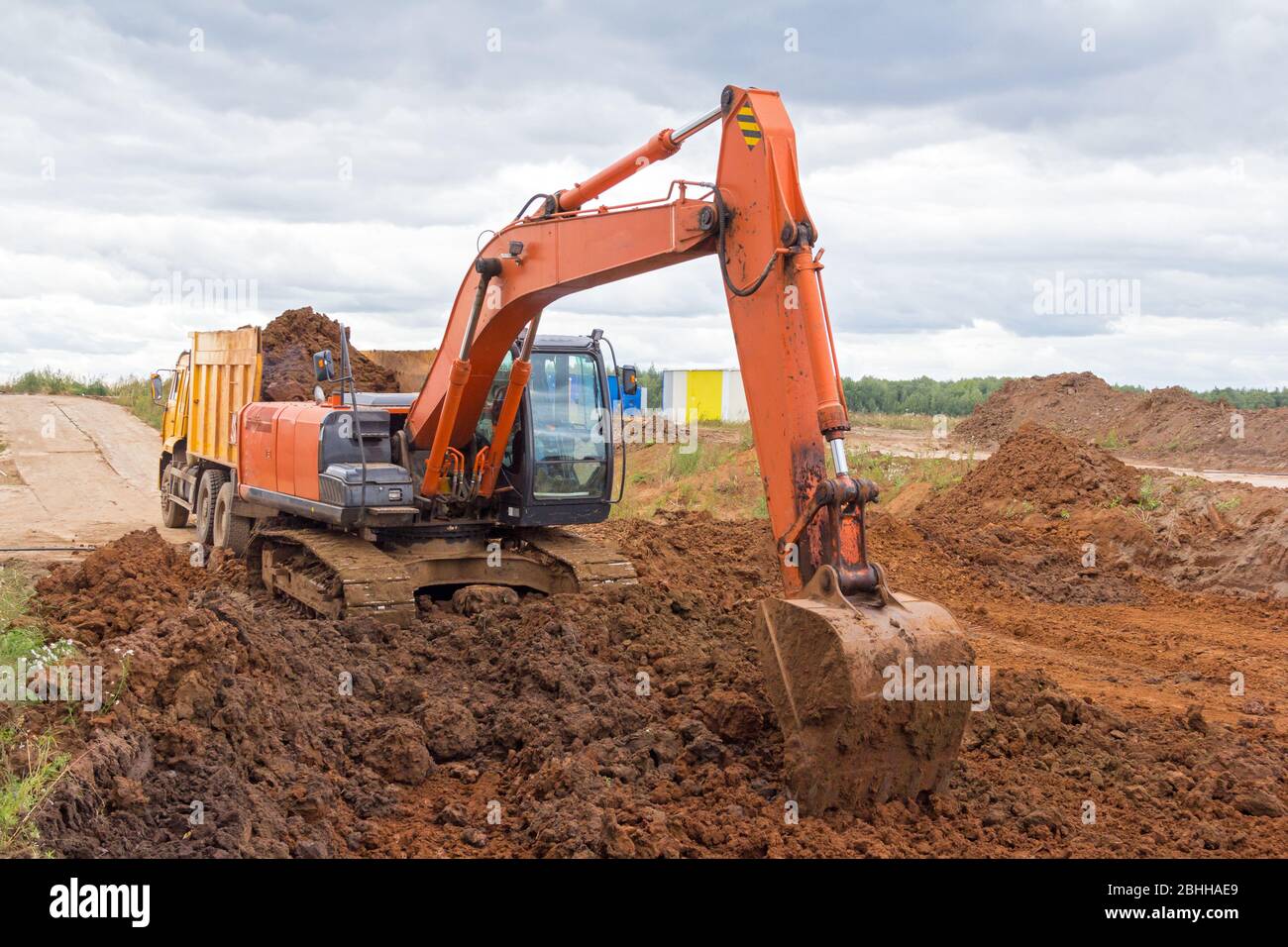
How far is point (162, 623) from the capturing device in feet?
23.0

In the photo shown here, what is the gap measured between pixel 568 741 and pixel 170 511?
1220 cm

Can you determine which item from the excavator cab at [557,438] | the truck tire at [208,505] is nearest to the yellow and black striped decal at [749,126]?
the excavator cab at [557,438]

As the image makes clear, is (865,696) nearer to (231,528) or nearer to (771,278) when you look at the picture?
(771,278)

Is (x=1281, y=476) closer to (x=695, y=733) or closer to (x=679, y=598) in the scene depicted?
(x=679, y=598)

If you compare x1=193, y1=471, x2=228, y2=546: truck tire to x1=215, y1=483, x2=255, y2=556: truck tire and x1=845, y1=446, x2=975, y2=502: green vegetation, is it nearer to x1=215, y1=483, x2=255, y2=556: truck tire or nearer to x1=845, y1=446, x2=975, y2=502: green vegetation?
x1=215, y1=483, x2=255, y2=556: truck tire

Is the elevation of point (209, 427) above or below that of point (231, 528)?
above

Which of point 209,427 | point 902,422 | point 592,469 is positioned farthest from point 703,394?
point 592,469

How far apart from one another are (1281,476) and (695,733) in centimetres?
1714

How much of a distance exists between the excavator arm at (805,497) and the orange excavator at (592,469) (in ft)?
0.03

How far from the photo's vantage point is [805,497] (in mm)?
5406

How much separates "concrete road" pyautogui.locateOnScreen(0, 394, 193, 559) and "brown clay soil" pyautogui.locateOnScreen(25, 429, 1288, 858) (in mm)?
6415

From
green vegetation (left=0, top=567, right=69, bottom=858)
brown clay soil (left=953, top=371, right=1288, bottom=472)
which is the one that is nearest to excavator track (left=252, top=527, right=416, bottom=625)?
green vegetation (left=0, top=567, right=69, bottom=858)

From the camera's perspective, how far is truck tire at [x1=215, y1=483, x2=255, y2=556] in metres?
12.4
